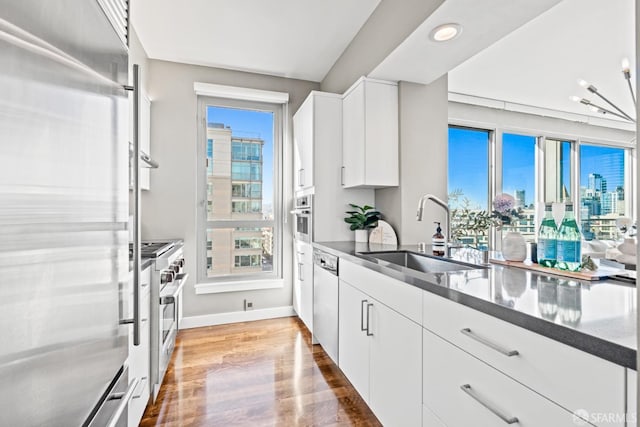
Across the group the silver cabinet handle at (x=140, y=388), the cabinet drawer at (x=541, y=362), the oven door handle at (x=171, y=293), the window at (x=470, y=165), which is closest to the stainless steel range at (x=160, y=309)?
the oven door handle at (x=171, y=293)

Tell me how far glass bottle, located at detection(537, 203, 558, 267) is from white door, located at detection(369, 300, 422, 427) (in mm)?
658

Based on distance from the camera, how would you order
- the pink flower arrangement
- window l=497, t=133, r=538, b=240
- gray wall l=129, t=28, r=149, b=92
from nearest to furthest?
the pink flower arrangement < gray wall l=129, t=28, r=149, b=92 < window l=497, t=133, r=538, b=240

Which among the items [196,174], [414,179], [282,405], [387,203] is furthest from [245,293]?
[414,179]

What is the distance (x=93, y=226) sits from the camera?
0.75m

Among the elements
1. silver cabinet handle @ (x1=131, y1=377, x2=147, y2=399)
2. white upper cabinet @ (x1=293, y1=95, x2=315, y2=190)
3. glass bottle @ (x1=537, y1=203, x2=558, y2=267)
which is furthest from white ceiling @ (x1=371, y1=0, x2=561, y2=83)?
silver cabinet handle @ (x1=131, y1=377, x2=147, y2=399)

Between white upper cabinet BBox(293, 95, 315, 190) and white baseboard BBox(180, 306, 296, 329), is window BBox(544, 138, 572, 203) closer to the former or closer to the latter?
white upper cabinet BBox(293, 95, 315, 190)

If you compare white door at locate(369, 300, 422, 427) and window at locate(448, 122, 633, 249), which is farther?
window at locate(448, 122, 633, 249)

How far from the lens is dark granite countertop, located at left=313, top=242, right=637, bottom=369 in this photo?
2.17ft

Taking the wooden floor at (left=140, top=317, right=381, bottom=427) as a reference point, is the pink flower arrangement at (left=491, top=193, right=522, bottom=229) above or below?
above

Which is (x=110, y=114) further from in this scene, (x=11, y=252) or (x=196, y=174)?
(x=196, y=174)

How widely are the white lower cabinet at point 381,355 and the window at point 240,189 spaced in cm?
166

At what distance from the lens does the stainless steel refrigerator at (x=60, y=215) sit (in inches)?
18.3

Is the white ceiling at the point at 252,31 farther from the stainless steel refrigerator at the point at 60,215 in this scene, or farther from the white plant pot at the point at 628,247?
the white plant pot at the point at 628,247

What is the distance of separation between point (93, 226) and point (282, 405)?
1669 mm
